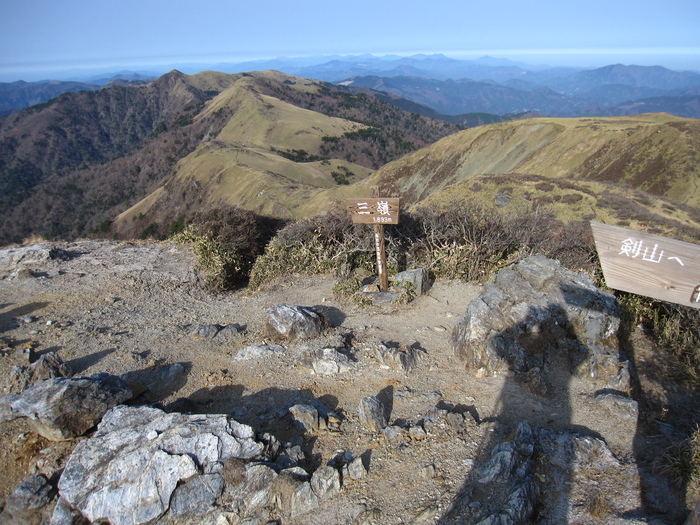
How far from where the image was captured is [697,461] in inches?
152

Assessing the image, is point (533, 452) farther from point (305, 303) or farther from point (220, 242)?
point (220, 242)

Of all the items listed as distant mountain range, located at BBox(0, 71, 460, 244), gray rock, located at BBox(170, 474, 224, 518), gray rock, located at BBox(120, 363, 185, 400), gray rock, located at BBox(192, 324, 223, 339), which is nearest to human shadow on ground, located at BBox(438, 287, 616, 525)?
gray rock, located at BBox(170, 474, 224, 518)

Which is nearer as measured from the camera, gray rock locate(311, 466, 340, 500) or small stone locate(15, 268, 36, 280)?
gray rock locate(311, 466, 340, 500)

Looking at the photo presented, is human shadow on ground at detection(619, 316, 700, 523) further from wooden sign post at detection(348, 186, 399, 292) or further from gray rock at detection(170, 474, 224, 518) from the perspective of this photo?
wooden sign post at detection(348, 186, 399, 292)

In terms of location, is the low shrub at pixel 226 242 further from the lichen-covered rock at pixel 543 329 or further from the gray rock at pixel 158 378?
the lichen-covered rock at pixel 543 329

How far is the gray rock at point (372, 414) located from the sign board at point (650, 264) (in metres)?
2.74

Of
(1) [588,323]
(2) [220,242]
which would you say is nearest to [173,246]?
(2) [220,242]

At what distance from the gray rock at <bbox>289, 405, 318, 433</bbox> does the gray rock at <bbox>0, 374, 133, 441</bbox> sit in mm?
2109

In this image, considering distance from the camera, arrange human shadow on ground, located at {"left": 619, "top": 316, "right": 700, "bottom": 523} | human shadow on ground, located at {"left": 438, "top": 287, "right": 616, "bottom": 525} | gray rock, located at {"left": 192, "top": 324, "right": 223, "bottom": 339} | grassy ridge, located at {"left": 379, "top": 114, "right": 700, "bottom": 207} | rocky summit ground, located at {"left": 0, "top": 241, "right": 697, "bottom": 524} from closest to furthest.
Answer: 1. human shadow on ground, located at {"left": 438, "top": 287, "right": 616, "bottom": 525}
2. human shadow on ground, located at {"left": 619, "top": 316, "right": 700, "bottom": 523}
3. rocky summit ground, located at {"left": 0, "top": 241, "right": 697, "bottom": 524}
4. gray rock, located at {"left": 192, "top": 324, "right": 223, "bottom": 339}
5. grassy ridge, located at {"left": 379, "top": 114, "right": 700, "bottom": 207}

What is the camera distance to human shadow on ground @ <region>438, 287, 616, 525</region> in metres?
3.44

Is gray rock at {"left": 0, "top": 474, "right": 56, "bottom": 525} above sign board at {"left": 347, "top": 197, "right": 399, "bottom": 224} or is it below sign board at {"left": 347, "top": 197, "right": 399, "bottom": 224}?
below

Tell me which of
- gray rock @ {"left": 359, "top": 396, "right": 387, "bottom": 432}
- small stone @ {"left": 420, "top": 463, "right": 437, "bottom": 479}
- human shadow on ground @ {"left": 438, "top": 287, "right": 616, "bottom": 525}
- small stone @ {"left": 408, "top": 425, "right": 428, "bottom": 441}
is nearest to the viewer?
human shadow on ground @ {"left": 438, "top": 287, "right": 616, "bottom": 525}

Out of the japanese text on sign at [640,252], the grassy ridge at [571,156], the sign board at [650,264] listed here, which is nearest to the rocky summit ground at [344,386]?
the sign board at [650,264]

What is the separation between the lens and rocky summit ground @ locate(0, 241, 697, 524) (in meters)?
3.71
